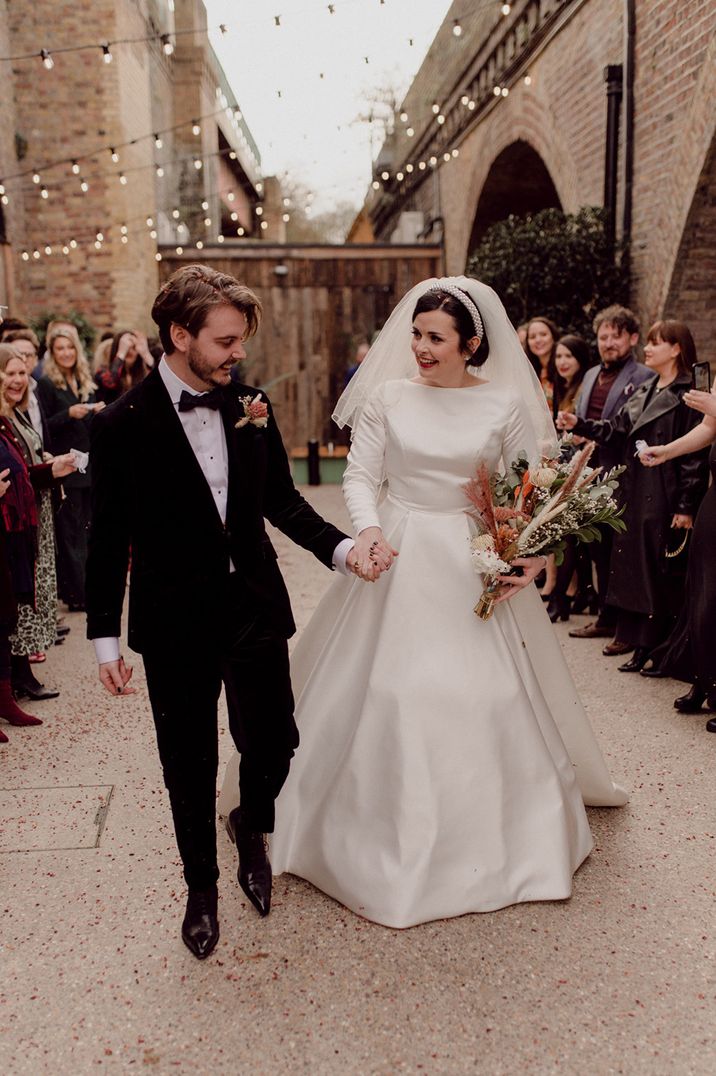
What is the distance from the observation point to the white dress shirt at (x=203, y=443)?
2.46 m

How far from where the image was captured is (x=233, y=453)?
98.4 inches

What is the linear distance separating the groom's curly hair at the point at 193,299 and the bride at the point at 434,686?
763mm

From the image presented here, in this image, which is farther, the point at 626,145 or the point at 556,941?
the point at 626,145

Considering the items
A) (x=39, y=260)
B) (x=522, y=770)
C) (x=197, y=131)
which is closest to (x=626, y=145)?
(x=522, y=770)

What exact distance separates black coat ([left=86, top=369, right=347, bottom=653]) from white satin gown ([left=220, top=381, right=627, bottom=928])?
1.64 feet

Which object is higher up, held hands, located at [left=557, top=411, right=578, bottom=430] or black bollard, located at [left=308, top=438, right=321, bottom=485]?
held hands, located at [left=557, top=411, right=578, bottom=430]

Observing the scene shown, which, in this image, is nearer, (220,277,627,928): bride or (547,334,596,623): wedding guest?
(220,277,627,928): bride

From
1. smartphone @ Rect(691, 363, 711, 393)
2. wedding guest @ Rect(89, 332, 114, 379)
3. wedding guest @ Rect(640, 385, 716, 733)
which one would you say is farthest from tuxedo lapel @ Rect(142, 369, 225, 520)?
wedding guest @ Rect(89, 332, 114, 379)

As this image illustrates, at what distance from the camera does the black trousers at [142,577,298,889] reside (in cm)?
251

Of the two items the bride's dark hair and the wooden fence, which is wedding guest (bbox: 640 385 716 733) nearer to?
the bride's dark hair

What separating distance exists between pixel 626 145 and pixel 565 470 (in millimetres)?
6256

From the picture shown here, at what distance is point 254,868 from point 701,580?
8.74ft

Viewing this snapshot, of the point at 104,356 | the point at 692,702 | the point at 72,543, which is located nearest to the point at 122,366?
the point at 104,356

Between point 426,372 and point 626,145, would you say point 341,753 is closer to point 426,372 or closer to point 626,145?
point 426,372
